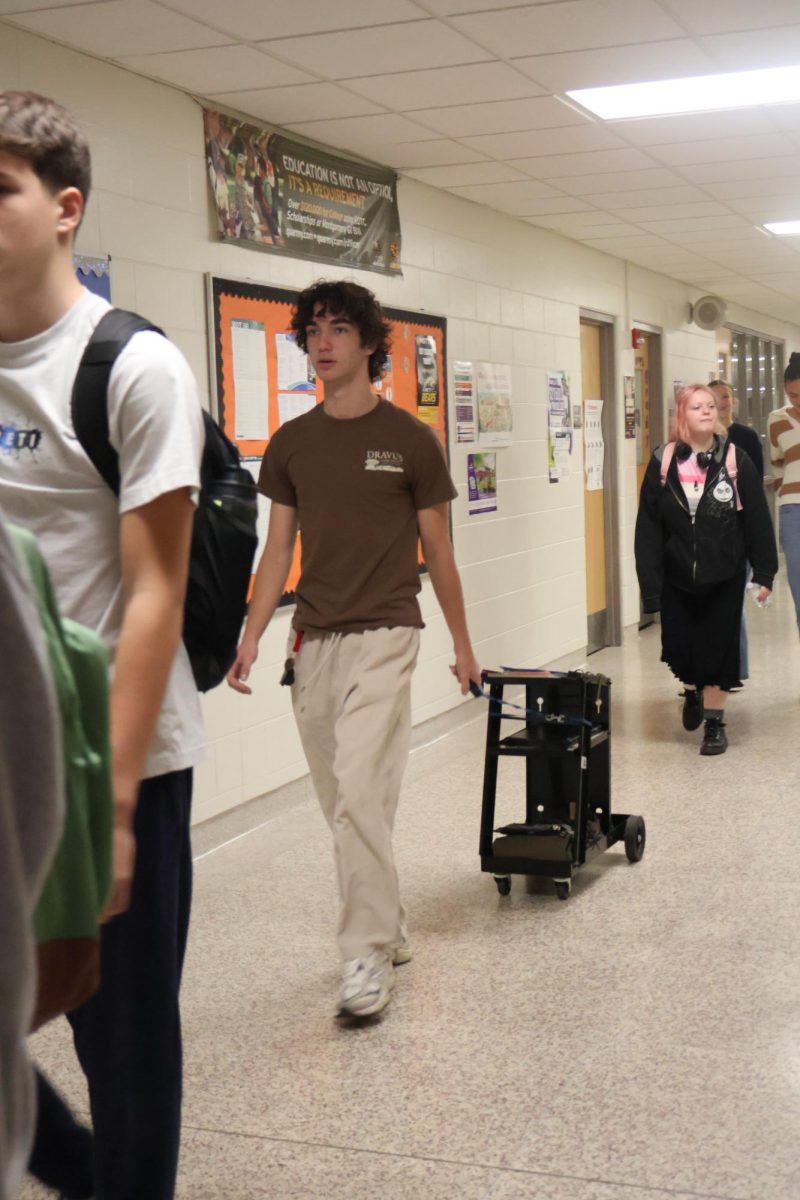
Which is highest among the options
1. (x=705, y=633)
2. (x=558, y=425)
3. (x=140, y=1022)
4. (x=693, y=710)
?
(x=558, y=425)

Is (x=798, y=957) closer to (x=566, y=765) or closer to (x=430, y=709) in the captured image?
(x=566, y=765)

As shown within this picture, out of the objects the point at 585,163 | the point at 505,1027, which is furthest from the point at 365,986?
the point at 585,163

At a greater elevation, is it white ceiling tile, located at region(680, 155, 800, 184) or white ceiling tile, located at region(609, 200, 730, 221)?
white ceiling tile, located at region(680, 155, 800, 184)

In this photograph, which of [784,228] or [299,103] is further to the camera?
[784,228]

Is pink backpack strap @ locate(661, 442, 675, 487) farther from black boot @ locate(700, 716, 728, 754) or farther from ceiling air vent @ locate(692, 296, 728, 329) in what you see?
ceiling air vent @ locate(692, 296, 728, 329)

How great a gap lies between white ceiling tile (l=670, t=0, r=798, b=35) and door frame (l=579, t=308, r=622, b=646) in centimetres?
505

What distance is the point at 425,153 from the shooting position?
6.04m

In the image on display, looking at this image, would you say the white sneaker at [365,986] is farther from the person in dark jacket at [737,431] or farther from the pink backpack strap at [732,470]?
the person in dark jacket at [737,431]

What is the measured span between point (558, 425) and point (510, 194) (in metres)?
1.88

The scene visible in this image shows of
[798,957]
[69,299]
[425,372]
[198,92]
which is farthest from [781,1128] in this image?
[425,372]

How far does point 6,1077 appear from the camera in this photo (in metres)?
0.79

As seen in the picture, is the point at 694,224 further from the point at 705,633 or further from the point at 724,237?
the point at 705,633

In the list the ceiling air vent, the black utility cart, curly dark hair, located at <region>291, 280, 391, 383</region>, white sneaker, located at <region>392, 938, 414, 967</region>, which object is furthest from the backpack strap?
the ceiling air vent

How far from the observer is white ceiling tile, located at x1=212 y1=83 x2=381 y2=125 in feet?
16.1
